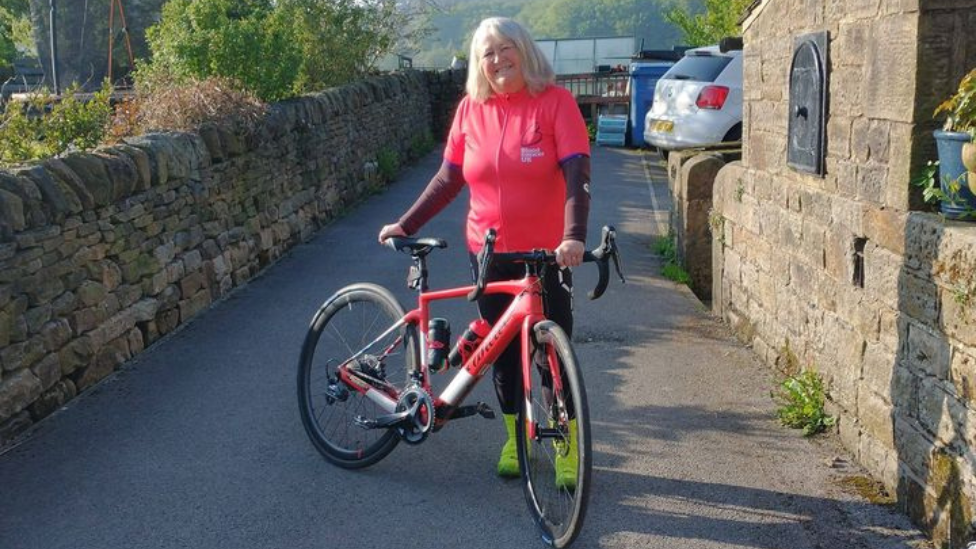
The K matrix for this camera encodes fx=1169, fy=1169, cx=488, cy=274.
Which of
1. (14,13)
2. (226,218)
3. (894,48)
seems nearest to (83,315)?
(226,218)

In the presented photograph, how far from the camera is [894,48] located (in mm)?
4672

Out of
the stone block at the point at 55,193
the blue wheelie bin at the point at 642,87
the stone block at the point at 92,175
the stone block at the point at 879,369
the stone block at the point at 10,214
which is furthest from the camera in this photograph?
the blue wheelie bin at the point at 642,87

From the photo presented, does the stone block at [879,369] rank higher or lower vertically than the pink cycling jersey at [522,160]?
lower

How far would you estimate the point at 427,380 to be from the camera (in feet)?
15.9

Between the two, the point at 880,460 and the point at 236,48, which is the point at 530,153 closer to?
the point at 880,460

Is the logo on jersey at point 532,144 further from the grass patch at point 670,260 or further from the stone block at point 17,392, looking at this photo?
the grass patch at point 670,260

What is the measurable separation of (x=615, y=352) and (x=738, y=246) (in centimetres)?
108

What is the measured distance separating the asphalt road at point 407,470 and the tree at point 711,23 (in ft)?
43.0

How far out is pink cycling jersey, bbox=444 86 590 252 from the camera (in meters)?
4.56

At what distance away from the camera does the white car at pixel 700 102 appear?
49.8ft

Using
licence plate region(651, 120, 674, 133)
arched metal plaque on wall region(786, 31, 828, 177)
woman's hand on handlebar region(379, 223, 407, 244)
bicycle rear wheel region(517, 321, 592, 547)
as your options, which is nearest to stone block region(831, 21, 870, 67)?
arched metal plaque on wall region(786, 31, 828, 177)

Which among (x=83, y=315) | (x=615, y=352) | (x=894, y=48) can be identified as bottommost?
(x=615, y=352)

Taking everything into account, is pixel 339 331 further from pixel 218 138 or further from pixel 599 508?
pixel 218 138

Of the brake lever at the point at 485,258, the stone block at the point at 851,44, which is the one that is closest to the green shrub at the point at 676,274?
the stone block at the point at 851,44
